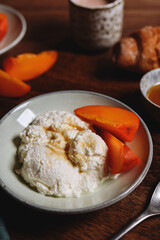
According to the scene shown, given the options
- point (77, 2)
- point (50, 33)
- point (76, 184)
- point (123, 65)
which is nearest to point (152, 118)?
point (123, 65)

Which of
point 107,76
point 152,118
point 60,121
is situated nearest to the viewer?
point 60,121

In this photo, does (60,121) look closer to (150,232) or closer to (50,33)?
(150,232)

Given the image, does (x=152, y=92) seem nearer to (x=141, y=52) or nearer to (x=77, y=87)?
(x=141, y=52)

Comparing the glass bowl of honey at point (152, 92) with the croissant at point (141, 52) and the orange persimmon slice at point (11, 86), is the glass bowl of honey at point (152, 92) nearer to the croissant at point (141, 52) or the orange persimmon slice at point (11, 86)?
the croissant at point (141, 52)

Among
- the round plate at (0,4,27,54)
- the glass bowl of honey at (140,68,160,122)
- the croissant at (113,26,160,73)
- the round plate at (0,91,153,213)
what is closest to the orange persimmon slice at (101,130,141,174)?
the round plate at (0,91,153,213)

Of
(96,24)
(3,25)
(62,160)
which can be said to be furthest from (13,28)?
(62,160)

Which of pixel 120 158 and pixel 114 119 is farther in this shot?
pixel 114 119

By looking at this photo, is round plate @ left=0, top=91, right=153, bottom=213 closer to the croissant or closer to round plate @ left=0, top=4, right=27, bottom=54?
the croissant
